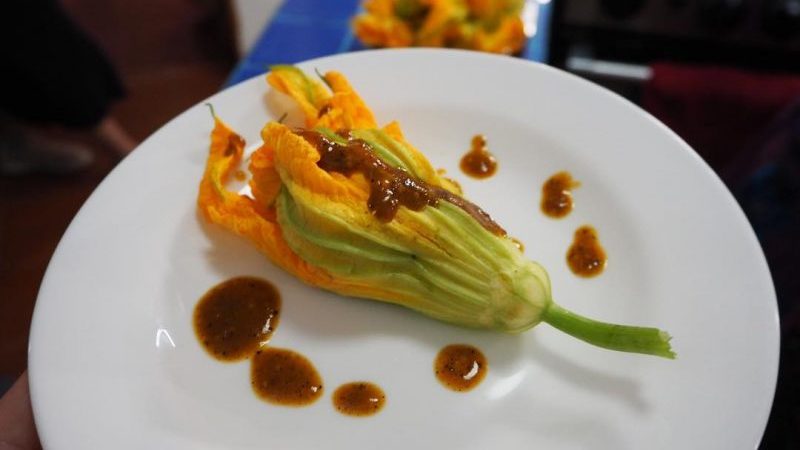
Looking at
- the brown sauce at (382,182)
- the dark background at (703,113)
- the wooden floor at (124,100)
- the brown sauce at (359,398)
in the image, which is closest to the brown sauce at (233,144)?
the brown sauce at (382,182)

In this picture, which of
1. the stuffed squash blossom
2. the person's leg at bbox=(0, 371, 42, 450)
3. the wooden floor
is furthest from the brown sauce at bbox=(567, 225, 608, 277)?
the wooden floor

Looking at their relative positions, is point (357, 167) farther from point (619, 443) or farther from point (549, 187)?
point (619, 443)

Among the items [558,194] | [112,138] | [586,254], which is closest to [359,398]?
[586,254]

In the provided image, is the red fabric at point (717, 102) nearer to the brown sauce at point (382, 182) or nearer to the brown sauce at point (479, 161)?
the brown sauce at point (479, 161)

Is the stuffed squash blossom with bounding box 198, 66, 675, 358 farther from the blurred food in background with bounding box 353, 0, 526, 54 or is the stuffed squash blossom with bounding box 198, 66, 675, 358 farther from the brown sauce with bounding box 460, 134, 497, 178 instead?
the blurred food in background with bounding box 353, 0, 526, 54

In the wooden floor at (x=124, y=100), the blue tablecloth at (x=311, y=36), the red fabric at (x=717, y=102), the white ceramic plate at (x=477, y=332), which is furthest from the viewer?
the wooden floor at (x=124, y=100)
